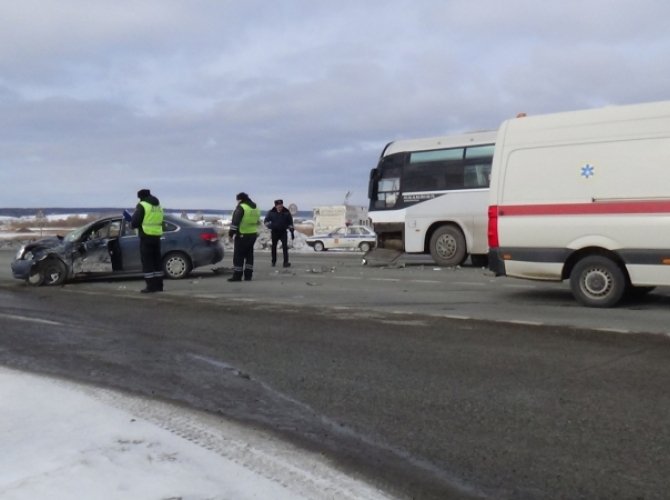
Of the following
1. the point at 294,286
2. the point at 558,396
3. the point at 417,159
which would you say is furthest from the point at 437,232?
the point at 558,396

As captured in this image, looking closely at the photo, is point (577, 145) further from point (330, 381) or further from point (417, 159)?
→ point (417, 159)

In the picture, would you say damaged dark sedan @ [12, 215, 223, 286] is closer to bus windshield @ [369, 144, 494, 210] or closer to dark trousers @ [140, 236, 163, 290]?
dark trousers @ [140, 236, 163, 290]

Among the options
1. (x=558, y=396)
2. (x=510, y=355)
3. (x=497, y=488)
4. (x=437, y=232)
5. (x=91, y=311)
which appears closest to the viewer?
(x=497, y=488)

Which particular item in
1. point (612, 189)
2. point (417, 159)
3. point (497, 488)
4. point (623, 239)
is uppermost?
point (417, 159)

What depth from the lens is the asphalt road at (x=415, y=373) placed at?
462 centimetres

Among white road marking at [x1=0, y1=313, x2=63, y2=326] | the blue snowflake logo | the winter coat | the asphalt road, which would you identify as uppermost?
the blue snowflake logo

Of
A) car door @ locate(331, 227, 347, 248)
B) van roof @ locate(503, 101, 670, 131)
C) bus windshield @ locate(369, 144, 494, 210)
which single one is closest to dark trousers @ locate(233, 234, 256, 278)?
van roof @ locate(503, 101, 670, 131)

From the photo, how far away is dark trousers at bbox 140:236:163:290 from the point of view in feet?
45.8

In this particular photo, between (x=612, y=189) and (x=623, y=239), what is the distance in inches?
26.9

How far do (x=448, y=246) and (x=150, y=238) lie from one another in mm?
8817

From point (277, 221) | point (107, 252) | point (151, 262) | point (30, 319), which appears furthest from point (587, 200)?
point (277, 221)

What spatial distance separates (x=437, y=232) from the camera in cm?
2080

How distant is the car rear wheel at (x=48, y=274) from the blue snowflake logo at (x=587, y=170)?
10.2 m

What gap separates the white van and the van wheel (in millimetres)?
14
